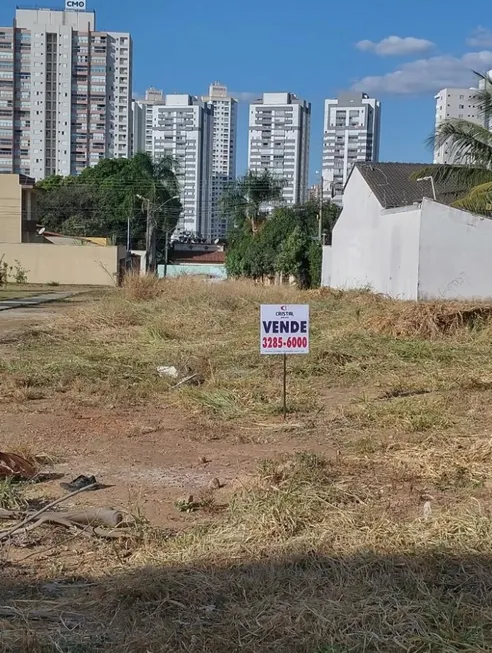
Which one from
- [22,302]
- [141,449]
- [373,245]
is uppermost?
[373,245]

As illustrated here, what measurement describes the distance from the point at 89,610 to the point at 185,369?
25.1ft

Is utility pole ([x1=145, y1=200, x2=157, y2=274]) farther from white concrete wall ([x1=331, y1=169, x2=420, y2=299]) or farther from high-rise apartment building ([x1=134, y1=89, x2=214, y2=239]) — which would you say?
high-rise apartment building ([x1=134, y1=89, x2=214, y2=239])

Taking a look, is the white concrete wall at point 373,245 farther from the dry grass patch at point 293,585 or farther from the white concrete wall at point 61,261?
the dry grass patch at point 293,585

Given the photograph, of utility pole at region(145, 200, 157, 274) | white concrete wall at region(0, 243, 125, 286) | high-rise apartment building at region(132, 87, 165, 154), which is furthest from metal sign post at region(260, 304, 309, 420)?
high-rise apartment building at region(132, 87, 165, 154)

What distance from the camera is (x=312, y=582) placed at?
13.0 ft

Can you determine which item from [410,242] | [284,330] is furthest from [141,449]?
[410,242]

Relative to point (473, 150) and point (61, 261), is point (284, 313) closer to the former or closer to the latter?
point (473, 150)

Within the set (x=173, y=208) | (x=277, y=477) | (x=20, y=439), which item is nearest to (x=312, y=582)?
(x=277, y=477)

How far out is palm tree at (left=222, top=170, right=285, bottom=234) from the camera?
6238cm

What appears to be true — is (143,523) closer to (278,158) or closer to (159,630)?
(159,630)

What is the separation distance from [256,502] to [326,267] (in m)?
34.9

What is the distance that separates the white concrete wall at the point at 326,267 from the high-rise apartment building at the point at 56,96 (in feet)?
191

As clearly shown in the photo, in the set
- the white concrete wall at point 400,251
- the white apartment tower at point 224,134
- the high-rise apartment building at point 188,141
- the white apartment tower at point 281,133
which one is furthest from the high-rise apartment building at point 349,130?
the white concrete wall at point 400,251

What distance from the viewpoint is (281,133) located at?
9875 centimetres
